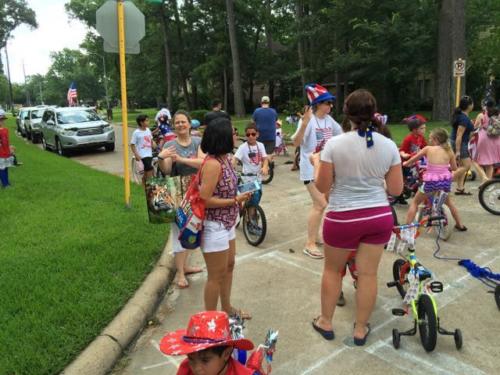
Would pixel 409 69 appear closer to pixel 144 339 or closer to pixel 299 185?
pixel 299 185

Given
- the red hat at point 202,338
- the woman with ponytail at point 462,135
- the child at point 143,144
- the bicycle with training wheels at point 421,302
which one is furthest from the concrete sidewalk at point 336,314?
the child at point 143,144

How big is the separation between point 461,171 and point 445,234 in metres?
2.72

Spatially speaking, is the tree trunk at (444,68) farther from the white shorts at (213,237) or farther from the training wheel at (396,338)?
the white shorts at (213,237)

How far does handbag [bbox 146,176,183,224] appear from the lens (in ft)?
13.8

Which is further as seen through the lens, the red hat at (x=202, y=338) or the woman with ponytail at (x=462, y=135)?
the woman with ponytail at (x=462, y=135)

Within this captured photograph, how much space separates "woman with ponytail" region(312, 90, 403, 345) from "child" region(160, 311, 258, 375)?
146cm

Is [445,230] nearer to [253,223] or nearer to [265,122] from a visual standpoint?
[253,223]

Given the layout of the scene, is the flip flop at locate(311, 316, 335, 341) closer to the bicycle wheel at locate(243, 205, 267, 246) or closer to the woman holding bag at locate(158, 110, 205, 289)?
the woman holding bag at locate(158, 110, 205, 289)

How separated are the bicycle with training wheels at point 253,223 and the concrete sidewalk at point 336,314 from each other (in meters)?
0.13

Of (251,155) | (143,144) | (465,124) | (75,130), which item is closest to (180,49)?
(75,130)

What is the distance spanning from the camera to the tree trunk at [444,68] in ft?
65.9

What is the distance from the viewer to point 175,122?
4406 millimetres

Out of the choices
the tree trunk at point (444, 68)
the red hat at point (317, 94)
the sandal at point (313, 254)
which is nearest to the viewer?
the red hat at point (317, 94)

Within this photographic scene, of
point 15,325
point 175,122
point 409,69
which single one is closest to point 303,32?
point 409,69
